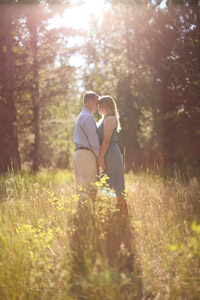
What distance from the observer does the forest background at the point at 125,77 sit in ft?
36.1

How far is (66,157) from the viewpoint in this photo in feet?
62.7

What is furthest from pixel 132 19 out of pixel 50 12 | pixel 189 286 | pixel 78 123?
pixel 189 286

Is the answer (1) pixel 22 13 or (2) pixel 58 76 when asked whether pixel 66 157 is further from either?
(1) pixel 22 13

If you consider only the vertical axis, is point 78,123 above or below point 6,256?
above

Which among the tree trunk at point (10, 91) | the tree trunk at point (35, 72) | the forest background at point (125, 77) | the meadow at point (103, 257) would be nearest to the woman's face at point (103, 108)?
the meadow at point (103, 257)

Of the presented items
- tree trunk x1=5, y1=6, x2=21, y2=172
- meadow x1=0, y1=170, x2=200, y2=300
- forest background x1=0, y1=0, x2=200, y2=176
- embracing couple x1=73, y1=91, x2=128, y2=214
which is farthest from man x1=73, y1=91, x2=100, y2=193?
tree trunk x1=5, y1=6, x2=21, y2=172

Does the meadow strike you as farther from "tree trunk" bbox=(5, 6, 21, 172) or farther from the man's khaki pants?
"tree trunk" bbox=(5, 6, 21, 172)

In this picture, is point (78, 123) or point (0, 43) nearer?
point (78, 123)

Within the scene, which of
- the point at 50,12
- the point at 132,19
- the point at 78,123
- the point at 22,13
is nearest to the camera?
the point at 78,123

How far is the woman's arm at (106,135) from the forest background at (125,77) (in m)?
5.89

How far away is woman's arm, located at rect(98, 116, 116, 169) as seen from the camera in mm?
4387

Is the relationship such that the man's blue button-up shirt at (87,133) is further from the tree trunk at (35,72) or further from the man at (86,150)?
the tree trunk at (35,72)

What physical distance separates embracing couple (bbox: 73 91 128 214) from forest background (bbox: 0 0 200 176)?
5722mm

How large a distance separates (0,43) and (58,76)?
2.86 m
